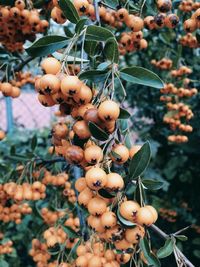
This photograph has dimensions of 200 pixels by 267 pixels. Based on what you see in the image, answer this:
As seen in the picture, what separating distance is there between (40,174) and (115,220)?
0.93 m

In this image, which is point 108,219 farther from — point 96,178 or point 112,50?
point 112,50

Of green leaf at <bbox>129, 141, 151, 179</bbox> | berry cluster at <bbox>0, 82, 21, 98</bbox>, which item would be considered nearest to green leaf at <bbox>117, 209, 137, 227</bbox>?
green leaf at <bbox>129, 141, 151, 179</bbox>

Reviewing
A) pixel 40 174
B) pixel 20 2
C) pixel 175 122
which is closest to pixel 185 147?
pixel 175 122

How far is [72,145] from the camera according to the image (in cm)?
91

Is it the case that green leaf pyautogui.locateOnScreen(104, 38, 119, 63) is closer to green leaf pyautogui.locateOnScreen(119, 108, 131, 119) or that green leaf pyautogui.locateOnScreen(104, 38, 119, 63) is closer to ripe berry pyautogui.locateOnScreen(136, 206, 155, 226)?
green leaf pyautogui.locateOnScreen(119, 108, 131, 119)

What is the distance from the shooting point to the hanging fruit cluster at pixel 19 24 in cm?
148

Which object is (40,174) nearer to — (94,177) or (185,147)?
(94,177)

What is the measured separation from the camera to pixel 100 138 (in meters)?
0.86

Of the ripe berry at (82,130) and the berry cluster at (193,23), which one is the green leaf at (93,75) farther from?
the berry cluster at (193,23)

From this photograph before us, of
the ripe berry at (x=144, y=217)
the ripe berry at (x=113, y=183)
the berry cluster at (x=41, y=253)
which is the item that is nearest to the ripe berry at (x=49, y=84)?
the ripe berry at (x=113, y=183)

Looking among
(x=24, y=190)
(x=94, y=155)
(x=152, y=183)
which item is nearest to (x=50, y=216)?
(x=24, y=190)

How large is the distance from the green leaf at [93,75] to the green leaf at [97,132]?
12cm

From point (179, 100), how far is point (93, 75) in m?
1.65

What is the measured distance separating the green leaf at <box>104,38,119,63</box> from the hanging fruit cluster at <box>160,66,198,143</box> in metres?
1.43
